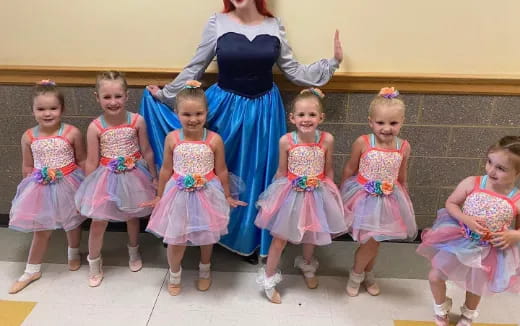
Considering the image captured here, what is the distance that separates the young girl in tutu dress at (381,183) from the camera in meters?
1.75

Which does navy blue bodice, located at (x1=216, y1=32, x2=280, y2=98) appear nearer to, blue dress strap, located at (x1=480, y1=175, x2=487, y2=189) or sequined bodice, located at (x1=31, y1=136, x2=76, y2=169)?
sequined bodice, located at (x1=31, y1=136, x2=76, y2=169)

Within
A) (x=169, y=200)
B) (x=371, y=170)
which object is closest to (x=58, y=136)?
(x=169, y=200)

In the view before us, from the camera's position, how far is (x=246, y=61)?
6.16 feet

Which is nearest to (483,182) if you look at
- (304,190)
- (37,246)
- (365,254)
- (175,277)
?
(365,254)

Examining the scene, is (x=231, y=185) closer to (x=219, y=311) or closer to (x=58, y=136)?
(x=219, y=311)

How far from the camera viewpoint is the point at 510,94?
210cm

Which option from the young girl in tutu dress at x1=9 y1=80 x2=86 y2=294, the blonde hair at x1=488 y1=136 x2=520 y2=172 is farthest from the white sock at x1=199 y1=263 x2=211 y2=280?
the blonde hair at x1=488 y1=136 x2=520 y2=172

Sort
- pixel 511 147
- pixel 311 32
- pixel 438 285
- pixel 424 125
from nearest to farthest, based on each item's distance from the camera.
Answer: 1. pixel 511 147
2. pixel 438 285
3. pixel 311 32
4. pixel 424 125

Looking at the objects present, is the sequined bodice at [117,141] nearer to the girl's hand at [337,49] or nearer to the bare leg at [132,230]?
the bare leg at [132,230]

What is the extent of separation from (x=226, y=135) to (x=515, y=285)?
4.36 feet

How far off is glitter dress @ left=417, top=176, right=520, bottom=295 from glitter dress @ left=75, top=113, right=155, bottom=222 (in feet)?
4.40

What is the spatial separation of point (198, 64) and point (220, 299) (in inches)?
43.0

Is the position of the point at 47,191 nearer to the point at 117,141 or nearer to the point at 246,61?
the point at 117,141

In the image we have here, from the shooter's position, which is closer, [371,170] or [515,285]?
[515,285]
